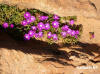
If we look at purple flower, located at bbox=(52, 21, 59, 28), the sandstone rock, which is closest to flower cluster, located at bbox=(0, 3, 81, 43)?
purple flower, located at bbox=(52, 21, 59, 28)

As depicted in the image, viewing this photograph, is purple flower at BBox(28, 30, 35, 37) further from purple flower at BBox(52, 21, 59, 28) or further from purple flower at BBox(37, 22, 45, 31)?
purple flower at BBox(52, 21, 59, 28)

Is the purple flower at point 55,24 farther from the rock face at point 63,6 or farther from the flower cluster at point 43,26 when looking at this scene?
the rock face at point 63,6

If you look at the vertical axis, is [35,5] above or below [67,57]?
above

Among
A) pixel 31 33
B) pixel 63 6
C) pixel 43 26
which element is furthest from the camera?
pixel 43 26

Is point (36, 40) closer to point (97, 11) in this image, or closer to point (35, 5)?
point (35, 5)

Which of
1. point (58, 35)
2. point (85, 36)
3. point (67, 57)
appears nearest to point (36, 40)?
point (58, 35)

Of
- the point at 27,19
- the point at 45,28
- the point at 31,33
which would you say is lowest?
the point at 31,33

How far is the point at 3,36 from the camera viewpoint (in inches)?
158

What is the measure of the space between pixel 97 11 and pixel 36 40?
1.87 metres

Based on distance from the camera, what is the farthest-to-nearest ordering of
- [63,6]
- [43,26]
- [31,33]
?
[43,26] < [31,33] < [63,6]

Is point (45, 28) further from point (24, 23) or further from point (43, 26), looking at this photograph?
point (24, 23)

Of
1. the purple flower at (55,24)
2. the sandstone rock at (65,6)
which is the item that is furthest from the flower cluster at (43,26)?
the sandstone rock at (65,6)

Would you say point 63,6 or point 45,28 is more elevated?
point 63,6

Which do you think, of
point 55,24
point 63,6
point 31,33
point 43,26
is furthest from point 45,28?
point 63,6
